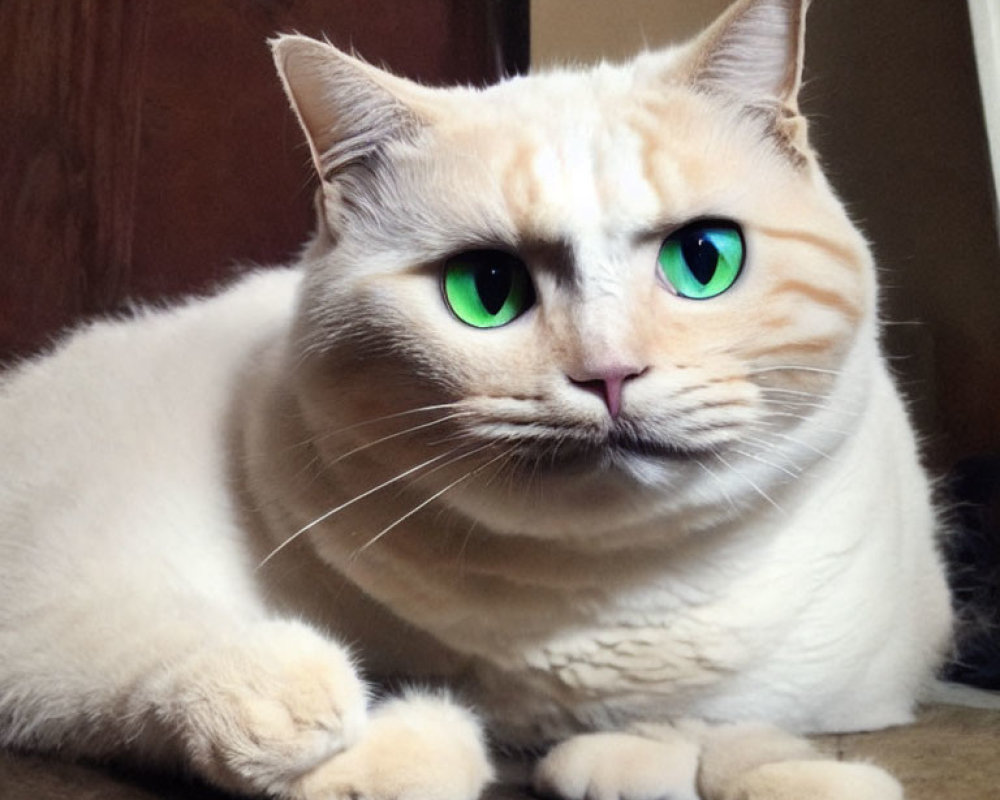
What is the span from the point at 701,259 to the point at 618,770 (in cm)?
44

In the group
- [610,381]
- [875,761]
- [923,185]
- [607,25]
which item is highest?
[607,25]

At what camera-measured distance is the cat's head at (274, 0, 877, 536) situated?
2.82 ft

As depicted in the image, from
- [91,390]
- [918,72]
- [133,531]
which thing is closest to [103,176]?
[91,390]

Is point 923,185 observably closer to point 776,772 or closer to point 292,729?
point 776,772

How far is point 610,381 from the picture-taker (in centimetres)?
83

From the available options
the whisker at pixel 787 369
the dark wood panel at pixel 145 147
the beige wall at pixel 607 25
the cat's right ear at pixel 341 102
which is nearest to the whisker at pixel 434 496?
the whisker at pixel 787 369

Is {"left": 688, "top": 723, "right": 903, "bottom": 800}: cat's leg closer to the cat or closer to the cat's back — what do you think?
the cat

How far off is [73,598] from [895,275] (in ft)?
4.91

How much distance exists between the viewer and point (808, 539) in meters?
1.08

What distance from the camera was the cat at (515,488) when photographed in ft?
2.82

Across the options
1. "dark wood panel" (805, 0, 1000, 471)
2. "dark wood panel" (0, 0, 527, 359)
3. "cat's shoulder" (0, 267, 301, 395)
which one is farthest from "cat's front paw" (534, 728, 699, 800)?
"dark wood panel" (0, 0, 527, 359)

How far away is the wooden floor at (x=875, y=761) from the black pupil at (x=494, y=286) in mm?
422

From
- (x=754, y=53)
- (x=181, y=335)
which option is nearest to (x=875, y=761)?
(x=754, y=53)

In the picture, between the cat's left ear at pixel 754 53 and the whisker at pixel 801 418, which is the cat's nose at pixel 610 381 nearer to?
the whisker at pixel 801 418
